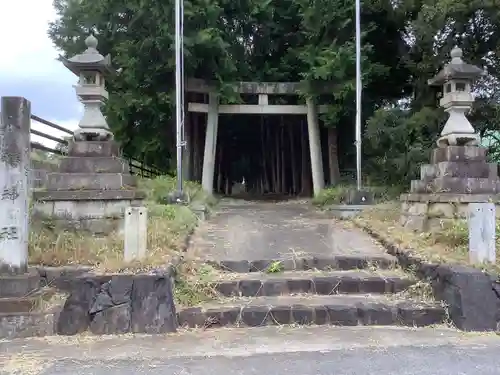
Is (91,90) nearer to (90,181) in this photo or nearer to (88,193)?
(90,181)

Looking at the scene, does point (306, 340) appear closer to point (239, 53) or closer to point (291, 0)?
point (239, 53)

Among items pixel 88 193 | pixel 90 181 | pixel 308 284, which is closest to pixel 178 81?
pixel 90 181

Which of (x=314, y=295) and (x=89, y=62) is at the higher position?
(x=89, y=62)

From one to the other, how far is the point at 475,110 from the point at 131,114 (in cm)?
791

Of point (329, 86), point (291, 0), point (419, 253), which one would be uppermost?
point (291, 0)

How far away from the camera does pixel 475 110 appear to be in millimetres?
9203

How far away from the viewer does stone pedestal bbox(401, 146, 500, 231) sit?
233 inches

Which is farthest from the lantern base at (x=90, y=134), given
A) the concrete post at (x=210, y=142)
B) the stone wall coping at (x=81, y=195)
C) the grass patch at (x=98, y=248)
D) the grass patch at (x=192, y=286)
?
the concrete post at (x=210, y=142)

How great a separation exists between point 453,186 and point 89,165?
4.59 m

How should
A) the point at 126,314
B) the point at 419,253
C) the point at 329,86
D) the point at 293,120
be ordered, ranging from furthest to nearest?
the point at 293,120, the point at 329,86, the point at 419,253, the point at 126,314

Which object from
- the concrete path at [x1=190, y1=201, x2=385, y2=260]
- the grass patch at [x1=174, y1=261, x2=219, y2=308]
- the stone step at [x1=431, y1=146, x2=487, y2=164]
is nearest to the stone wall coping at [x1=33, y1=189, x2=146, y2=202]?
the concrete path at [x1=190, y1=201, x2=385, y2=260]

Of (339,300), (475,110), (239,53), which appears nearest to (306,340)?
(339,300)

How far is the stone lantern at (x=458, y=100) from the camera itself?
6395mm

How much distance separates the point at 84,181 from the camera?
234 inches
